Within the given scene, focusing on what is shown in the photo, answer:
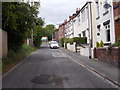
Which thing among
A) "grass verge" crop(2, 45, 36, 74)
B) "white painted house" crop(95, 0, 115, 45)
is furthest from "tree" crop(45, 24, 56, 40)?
"grass verge" crop(2, 45, 36, 74)

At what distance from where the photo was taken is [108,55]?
48.7 feet

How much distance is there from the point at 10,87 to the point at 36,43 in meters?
43.0

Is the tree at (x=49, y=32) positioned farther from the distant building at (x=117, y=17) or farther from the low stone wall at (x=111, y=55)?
the low stone wall at (x=111, y=55)

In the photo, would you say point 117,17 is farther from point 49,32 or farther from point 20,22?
point 49,32

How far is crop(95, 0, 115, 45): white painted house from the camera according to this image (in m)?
19.3

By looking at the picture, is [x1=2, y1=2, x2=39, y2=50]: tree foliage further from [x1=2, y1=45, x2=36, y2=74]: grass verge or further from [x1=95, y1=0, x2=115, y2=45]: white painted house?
[x1=95, y1=0, x2=115, y2=45]: white painted house

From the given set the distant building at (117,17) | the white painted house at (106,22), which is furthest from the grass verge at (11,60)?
the distant building at (117,17)

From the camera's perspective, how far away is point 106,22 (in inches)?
820

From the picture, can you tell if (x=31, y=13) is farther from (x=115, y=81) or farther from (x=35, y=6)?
(x=115, y=81)

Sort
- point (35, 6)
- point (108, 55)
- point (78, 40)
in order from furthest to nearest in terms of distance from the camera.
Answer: point (78, 40), point (35, 6), point (108, 55)

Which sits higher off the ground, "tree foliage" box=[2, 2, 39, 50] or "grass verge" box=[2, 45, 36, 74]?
"tree foliage" box=[2, 2, 39, 50]

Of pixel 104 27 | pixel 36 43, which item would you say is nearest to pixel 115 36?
pixel 104 27

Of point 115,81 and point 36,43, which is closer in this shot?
point 115,81

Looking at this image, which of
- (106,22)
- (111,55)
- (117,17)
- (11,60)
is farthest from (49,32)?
(111,55)
